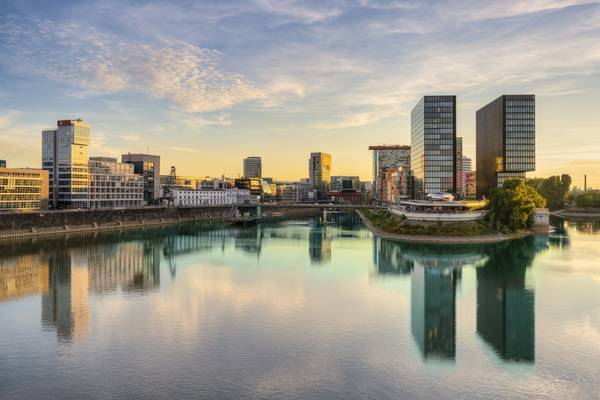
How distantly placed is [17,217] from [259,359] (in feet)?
280

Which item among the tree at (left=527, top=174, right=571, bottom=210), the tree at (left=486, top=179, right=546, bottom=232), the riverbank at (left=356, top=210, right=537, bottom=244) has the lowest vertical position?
the riverbank at (left=356, top=210, right=537, bottom=244)

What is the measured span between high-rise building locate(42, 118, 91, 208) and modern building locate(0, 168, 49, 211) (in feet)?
42.3

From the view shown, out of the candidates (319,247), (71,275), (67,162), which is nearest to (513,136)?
(319,247)

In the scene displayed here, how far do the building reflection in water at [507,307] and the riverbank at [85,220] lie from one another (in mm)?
85996

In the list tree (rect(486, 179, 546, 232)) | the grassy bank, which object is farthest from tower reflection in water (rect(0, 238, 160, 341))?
tree (rect(486, 179, 546, 232))

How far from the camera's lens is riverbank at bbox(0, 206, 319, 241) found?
309 ft

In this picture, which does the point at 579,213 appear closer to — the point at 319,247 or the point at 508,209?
the point at 508,209

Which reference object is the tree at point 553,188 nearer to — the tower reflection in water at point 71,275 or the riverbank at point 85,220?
the riverbank at point 85,220

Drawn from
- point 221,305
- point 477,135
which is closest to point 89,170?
point 221,305

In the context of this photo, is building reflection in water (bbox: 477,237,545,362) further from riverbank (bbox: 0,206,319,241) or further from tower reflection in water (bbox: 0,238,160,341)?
riverbank (bbox: 0,206,319,241)

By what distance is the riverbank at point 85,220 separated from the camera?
9431 centimetres

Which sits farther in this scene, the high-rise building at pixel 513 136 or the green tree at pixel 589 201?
the green tree at pixel 589 201

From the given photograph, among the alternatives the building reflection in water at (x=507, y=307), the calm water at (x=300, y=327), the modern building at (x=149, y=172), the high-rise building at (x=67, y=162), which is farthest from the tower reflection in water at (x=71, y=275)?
the modern building at (x=149, y=172)

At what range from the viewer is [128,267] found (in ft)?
220
